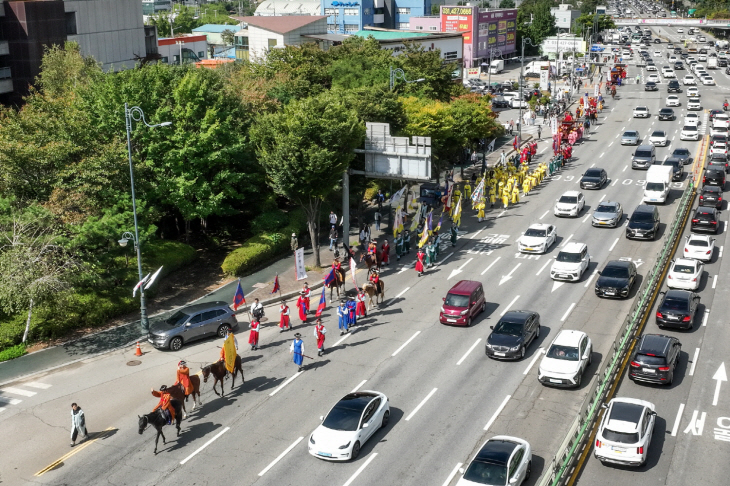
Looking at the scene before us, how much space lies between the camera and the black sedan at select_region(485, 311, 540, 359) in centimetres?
3200

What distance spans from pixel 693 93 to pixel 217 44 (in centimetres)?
11033

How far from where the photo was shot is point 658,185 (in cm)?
5562

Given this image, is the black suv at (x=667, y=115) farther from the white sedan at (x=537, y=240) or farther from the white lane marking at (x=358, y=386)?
the white lane marking at (x=358, y=386)

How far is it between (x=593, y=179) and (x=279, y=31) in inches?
1848

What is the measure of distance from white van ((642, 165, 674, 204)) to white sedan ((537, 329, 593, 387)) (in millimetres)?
27589

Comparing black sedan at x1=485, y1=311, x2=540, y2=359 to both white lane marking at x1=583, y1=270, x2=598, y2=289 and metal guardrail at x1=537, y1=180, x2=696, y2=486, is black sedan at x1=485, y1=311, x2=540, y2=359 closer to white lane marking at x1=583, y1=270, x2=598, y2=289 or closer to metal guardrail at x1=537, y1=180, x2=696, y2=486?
metal guardrail at x1=537, y1=180, x2=696, y2=486

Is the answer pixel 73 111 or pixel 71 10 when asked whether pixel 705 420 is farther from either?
pixel 71 10

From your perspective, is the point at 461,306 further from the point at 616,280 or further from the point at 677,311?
the point at 677,311

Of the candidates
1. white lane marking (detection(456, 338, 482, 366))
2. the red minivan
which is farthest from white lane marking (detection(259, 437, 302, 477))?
the red minivan

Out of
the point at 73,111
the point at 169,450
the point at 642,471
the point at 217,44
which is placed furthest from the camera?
the point at 217,44

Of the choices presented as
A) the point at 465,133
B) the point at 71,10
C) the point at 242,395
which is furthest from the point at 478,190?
the point at 71,10

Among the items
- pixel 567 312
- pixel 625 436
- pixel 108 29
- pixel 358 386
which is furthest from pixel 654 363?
pixel 108 29

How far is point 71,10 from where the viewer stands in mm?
72188

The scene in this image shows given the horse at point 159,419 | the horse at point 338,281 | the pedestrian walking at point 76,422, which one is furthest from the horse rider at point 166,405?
the horse at point 338,281
